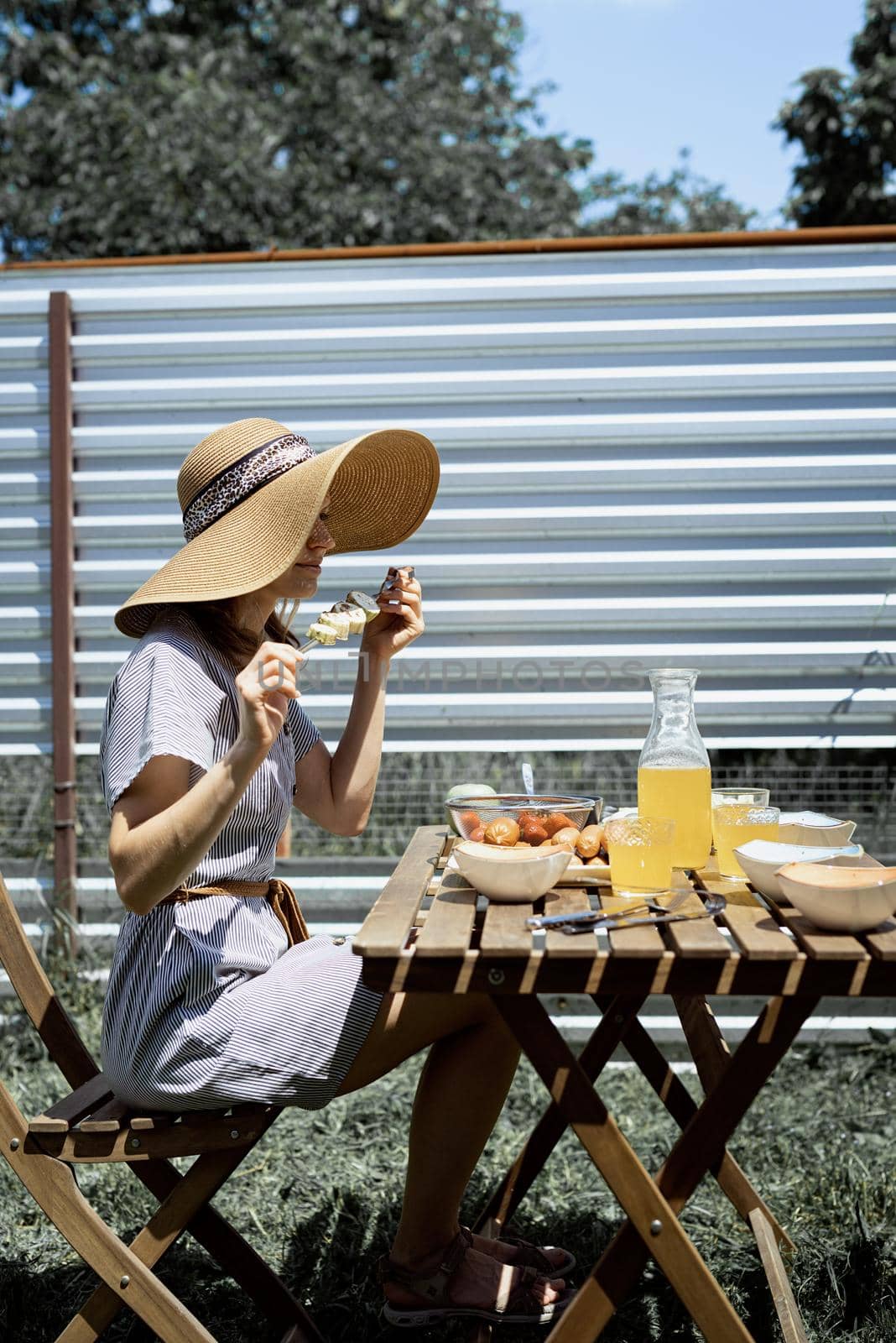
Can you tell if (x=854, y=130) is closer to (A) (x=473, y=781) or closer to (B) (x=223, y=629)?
(A) (x=473, y=781)

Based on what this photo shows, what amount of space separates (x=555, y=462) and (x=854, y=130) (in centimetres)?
888

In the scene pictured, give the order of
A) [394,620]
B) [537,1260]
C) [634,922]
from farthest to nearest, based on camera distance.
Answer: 1. [394,620]
2. [537,1260]
3. [634,922]

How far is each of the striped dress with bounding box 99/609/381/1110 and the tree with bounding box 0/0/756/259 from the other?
10.1 m

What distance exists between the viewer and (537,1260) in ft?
7.87

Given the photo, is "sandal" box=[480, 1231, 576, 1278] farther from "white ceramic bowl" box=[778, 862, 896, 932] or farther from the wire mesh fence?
the wire mesh fence

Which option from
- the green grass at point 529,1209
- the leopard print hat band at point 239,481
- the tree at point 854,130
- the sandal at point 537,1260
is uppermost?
the tree at point 854,130

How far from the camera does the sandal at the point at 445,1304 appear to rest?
2.17 meters

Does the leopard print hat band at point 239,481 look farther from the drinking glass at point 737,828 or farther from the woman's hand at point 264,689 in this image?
the drinking glass at point 737,828

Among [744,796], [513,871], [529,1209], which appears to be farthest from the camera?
[529,1209]

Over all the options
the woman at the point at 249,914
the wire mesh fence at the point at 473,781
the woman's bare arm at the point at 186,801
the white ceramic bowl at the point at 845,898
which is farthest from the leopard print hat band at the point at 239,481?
the wire mesh fence at the point at 473,781

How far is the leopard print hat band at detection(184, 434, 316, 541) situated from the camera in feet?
7.20

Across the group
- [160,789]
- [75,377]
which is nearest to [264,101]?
[75,377]

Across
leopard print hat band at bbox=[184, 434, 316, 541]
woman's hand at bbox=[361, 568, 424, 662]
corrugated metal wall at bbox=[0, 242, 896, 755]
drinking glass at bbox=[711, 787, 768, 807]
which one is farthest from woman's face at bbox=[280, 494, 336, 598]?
corrugated metal wall at bbox=[0, 242, 896, 755]

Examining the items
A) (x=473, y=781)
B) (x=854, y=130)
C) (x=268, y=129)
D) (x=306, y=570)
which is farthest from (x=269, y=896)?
(x=268, y=129)
